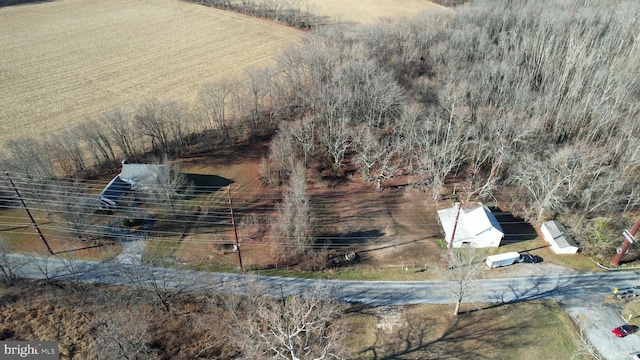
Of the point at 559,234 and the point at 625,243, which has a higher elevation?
the point at 625,243

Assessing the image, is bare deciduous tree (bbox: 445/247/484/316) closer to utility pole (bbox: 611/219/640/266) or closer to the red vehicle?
the red vehicle

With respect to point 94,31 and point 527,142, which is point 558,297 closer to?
point 527,142

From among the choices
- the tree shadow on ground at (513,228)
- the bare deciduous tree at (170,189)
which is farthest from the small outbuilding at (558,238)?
the bare deciduous tree at (170,189)

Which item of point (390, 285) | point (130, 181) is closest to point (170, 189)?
→ point (130, 181)

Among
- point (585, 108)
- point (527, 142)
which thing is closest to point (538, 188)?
point (527, 142)

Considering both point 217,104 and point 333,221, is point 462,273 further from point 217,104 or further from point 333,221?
point 217,104

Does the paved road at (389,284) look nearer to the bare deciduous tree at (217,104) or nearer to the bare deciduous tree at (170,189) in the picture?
the bare deciduous tree at (170,189)

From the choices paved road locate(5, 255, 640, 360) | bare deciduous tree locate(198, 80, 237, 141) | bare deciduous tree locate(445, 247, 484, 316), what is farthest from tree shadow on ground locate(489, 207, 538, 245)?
bare deciduous tree locate(198, 80, 237, 141)
